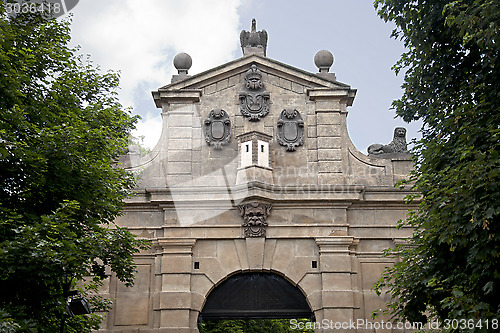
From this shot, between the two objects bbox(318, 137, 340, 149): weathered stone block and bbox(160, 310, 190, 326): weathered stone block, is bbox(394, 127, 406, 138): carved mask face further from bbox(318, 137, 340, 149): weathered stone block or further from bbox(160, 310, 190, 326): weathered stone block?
bbox(160, 310, 190, 326): weathered stone block

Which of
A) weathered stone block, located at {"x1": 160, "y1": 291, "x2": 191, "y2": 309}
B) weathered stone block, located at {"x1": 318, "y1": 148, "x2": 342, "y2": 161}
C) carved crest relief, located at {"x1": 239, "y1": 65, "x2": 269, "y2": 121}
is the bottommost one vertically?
weathered stone block, located at {"x1": 160, "y1": 291, "x2": 191, "y2": 309}

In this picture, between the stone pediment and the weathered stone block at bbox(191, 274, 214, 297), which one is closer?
the weathered stone block at bbox(191, 274, 214, 297)

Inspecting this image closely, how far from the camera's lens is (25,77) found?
11.2m

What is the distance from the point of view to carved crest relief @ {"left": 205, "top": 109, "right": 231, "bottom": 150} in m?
17.7

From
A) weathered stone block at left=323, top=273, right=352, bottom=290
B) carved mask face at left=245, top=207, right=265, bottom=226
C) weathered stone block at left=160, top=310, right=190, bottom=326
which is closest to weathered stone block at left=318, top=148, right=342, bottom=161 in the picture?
carved mask face at left=245, top=207, right=265, bottom=226

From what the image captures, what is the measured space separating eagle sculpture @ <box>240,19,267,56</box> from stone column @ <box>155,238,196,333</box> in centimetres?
619

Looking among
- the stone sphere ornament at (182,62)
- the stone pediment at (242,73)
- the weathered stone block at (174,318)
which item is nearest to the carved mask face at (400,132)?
the stone pediment at (242,73)

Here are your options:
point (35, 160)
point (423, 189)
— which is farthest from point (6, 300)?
point (423, 189)

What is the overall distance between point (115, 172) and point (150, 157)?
4384mm

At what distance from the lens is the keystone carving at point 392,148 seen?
58.2ft

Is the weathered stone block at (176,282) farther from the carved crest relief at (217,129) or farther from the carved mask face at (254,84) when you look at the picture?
the carved mask face at (254,84)

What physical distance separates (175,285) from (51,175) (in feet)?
18.7

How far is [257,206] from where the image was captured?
16750mm

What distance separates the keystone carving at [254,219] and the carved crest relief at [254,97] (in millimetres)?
2615
